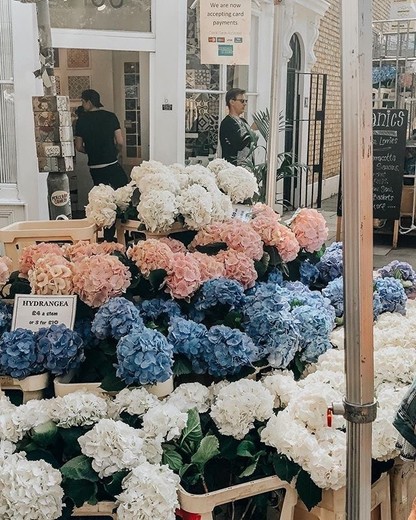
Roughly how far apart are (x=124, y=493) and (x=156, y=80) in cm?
489

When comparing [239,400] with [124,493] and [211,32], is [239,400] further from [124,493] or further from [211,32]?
[211,32]

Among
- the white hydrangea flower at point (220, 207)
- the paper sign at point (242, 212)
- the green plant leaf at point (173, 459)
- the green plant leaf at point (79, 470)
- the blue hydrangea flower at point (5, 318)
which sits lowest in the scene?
the green plant leaf at point (173, 459)

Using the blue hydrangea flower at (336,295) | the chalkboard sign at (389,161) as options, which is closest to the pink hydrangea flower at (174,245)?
the blue hydrangea flower at (336,295)

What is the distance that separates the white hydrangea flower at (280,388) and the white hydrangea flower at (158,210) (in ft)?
2.50

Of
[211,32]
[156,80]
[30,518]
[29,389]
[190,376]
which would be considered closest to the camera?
[30,518]

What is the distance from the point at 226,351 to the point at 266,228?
797 millimetres

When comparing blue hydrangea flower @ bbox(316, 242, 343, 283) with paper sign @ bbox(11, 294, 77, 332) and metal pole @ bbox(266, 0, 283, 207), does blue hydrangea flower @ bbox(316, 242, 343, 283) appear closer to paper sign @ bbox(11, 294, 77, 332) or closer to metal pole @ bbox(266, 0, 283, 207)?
metal pole @ bbox(266, 0, 283, 207)

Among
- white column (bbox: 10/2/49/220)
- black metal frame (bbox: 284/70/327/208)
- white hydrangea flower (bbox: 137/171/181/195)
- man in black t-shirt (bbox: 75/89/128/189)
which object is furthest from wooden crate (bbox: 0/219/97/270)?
black metal frame (bbox: 284/70/327/208)

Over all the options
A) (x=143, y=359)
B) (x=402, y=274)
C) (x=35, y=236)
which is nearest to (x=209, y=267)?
(x=143, y=359)

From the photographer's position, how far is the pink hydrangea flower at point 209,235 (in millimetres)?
2625

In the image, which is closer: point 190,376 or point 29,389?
point 29,389

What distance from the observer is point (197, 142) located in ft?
21.9

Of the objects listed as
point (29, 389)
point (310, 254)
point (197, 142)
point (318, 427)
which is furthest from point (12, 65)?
point (318, 427)

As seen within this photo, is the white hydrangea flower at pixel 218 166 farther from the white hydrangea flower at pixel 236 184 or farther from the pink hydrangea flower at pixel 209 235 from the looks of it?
the pink hydrangea flower at pixel 209 235
